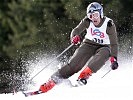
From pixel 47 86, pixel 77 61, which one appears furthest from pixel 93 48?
pixel 47 86

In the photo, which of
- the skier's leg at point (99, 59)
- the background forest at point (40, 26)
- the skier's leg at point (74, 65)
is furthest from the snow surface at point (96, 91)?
the background forest at point (40, 26)

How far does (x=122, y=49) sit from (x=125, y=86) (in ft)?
24.9

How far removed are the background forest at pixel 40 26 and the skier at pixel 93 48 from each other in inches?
104

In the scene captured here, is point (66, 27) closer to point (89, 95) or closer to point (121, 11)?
point (121, 11)

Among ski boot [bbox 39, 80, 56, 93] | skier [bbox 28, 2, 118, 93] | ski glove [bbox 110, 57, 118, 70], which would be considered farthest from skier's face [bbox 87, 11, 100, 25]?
ski boot [bbox 39, 80, 56, 93]

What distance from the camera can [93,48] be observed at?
30.4 feet

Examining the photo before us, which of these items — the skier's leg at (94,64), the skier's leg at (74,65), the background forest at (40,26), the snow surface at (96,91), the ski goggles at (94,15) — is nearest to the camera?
the snow surface at (96,91)

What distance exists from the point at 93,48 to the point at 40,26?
40.6ft

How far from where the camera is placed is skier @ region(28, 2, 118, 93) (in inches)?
347

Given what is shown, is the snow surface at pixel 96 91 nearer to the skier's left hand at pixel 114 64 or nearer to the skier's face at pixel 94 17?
the skier's left hand at pixel 114 64

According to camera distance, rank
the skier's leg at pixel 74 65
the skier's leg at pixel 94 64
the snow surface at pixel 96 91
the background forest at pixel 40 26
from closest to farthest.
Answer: the snow surface at pixel 96 91 < the skier's leg at pixel 94 64 < the skier's leg at pixel 74 65 < the background forest at pixel 40 26

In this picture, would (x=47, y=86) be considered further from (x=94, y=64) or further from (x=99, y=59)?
(x=99, y=59)

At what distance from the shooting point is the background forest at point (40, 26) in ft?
55.4

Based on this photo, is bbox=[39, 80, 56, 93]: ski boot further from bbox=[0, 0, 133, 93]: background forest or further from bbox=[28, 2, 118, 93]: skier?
bbox=[0, 0, 133, 93]: background forest
